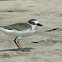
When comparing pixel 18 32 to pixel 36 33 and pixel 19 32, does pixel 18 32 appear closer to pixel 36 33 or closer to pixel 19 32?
pixel 19 32

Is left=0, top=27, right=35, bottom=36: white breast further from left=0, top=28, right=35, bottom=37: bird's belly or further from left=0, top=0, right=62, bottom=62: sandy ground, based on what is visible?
left=0, top=0, right=62, bottom=62: sandy ground

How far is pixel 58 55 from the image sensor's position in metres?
9.29

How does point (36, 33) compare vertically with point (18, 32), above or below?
below

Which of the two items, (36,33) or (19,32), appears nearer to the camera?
(19,32)

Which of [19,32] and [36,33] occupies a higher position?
[19,32]

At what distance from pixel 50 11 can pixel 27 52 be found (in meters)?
7.73

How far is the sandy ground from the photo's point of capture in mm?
9273

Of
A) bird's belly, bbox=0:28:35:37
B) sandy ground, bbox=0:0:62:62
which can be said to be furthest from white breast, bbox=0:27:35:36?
sandy ground, bbox=0:0:62:62

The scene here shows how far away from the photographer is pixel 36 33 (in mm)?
12562

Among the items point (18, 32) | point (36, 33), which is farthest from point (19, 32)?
point (36, 33)

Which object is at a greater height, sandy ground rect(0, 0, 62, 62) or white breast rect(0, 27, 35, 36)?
white breast rect(0, 27, 35, 36)

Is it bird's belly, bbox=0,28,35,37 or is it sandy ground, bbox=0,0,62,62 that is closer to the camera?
sandy ground, bbox=0,0,62,62

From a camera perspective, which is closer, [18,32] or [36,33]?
[18,32]

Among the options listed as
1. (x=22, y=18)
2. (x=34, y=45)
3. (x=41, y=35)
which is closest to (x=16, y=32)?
(x=34, y=45)
